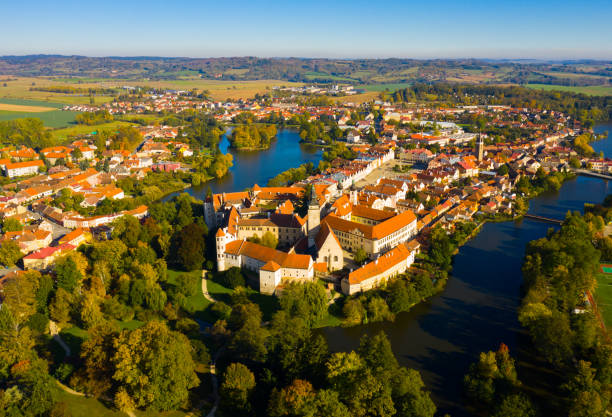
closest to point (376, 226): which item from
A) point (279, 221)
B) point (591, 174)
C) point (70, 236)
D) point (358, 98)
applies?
point (279, 221)

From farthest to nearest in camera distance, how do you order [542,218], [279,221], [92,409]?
[542,218] < [279,221] < [92,409]

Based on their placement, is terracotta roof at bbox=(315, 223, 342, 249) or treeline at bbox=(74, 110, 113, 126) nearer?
terracotta roof at bbox=(315, 223, 342, 249)

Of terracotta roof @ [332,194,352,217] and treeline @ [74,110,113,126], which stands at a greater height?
treeline @ [74,110,113,126]

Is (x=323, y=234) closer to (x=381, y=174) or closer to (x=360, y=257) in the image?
(x=360, y=257)

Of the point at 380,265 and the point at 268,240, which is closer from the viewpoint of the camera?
the point at 380,265

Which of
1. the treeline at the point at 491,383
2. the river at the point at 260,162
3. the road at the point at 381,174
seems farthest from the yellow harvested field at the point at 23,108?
the treeline at the point at 491,383

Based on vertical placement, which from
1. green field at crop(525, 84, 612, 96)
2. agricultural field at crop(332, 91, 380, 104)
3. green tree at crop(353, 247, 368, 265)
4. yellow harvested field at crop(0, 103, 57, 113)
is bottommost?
green tree at crop(353, 247, 368, 265)

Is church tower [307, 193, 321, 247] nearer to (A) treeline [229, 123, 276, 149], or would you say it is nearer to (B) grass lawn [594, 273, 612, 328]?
(B) grass lawn [594, 273, 612, 328]

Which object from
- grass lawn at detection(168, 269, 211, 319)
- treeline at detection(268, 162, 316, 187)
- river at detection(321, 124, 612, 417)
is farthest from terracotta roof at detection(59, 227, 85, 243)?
treeline at detection(268, 162, 316, 187)
